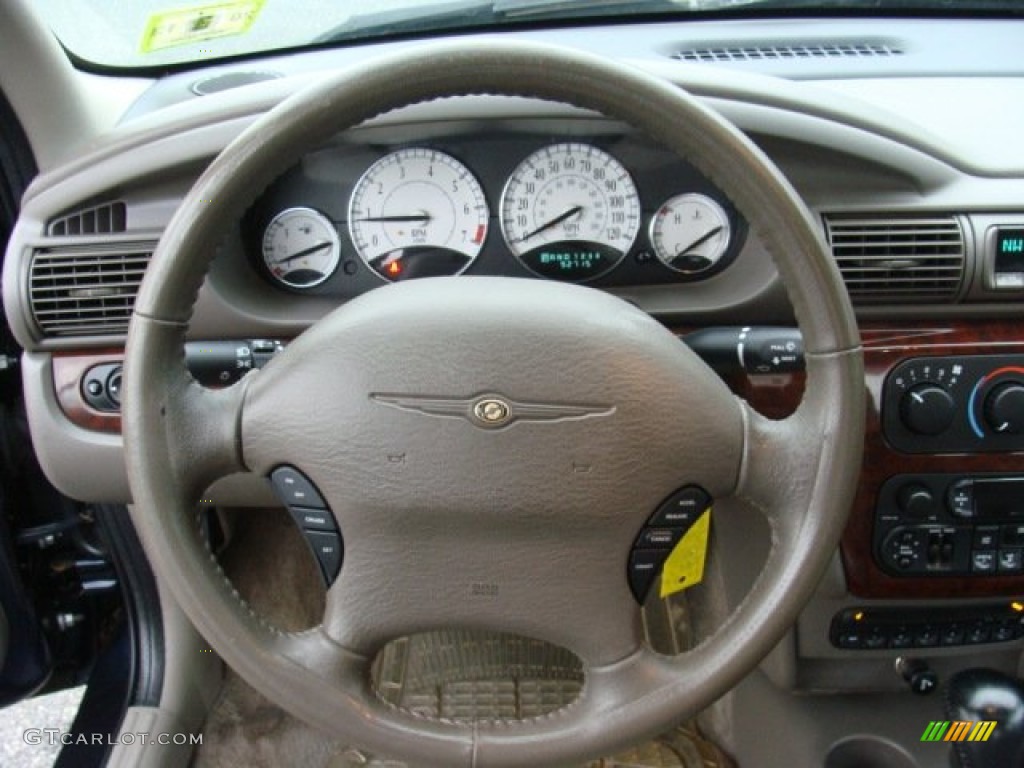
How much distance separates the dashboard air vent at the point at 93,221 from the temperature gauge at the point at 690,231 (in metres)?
0.68

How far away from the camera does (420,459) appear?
89 centimetres

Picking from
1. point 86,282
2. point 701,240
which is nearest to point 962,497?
point 701,240

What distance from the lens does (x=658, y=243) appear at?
124 cm

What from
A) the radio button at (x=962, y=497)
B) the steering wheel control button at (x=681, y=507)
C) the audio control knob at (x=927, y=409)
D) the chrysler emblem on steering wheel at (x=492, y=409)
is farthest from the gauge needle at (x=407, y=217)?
the radio button at (x=962, y=497)

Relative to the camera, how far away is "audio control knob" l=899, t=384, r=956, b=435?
1209 mm

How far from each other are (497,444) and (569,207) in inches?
17.2

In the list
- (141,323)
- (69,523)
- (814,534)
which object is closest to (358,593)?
(141,323)

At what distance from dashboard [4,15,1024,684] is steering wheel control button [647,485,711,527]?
28 centimetres

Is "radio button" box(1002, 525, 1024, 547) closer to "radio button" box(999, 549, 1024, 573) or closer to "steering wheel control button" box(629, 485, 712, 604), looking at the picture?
"radio button" box(999, 549, 1024, 573)

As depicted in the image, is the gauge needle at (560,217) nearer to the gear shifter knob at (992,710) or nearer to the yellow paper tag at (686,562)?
the yellow paper tag at (686,562)

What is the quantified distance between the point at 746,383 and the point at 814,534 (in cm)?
39

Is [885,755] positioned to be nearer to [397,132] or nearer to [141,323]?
[397,132]

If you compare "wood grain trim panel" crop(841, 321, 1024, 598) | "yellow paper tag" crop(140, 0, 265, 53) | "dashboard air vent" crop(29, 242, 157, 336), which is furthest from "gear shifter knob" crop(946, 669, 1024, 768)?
"yellow paper tag" crop(140, 0, 265, 53)

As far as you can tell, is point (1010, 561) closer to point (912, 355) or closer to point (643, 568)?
point (912, 355)
